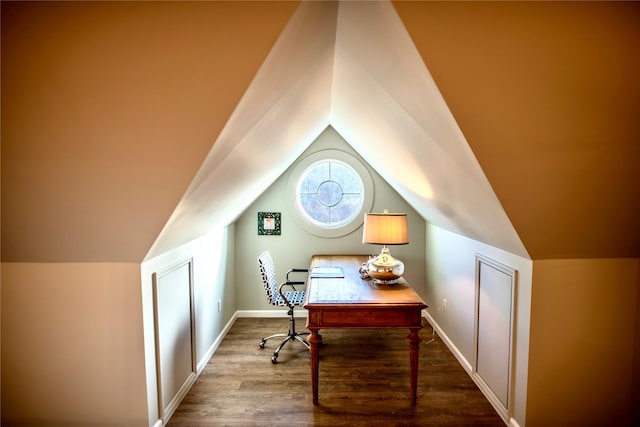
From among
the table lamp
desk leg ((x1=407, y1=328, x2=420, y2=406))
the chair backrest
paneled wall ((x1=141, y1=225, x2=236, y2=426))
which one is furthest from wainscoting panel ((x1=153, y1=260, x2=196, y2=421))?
desk leg ((x1=407, y1=328, x2=420, y2=406))

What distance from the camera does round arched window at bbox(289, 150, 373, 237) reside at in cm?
428

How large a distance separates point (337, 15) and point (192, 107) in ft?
2.45

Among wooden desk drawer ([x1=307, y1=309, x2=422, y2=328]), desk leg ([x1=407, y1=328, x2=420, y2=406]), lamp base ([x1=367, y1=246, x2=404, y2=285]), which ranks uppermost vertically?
lamp base ([x1=367, y1=246, x2=404, y2=285])

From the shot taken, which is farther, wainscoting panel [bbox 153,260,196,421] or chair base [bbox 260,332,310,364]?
chair base [bbox 260,332,310,364]

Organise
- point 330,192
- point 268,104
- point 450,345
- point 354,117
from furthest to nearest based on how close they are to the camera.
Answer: point 330,192
point 450,345
point 354,117
point 268,104

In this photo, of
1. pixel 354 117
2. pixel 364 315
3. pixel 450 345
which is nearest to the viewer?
pixel 364 315

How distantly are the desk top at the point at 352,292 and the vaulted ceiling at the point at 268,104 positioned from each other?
2.92 ft

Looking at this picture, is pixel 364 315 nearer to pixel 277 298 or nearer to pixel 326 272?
pixel 326 272

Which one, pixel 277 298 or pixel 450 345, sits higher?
pixel 277 298

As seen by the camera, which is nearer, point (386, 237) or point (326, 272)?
point (386, 237)

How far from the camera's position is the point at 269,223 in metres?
4.29

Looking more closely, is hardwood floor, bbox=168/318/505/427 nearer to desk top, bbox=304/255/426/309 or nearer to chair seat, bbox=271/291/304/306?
chair seat, bbox=271/291/304/306

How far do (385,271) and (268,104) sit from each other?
168 centimetres

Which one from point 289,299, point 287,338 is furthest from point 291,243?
point 287,338
